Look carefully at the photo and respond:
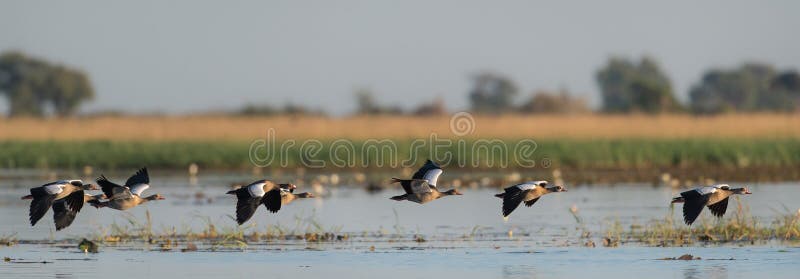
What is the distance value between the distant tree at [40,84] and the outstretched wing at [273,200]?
67477 mm

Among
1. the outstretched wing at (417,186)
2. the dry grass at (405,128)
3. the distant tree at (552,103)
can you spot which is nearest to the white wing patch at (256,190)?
the outstretched wing at (417,186)

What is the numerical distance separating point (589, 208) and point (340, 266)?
7.76 meters

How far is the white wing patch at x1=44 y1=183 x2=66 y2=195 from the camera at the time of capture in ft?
50.1

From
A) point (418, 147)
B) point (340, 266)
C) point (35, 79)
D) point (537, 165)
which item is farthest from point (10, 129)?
point (35, 79)

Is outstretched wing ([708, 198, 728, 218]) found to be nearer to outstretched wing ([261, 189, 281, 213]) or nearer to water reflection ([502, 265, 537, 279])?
water reflection ([502, 265, 537, 279])

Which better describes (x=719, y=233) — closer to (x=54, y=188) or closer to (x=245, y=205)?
(x=245, y=205)

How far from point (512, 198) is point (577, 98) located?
55.1m

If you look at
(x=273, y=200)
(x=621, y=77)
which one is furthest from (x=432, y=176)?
(x=621, y=77)

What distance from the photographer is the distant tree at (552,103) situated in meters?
69.3

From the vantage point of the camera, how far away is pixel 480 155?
34250 millimetres

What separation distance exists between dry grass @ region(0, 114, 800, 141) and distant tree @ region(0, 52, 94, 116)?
38.7 meters

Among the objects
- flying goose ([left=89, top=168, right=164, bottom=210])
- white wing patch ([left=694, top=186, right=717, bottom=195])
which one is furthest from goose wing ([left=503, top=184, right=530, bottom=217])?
flying goose ([left=89, top=168, right=164, bottom=210])

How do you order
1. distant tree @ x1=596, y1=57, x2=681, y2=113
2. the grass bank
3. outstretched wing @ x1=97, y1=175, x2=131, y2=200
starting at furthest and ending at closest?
distant tree @ x1=596, y1=57, x2=681, y2=113 → the grass bank → outstretched wing @ x1=97, y1=175, x2=131, y2=200

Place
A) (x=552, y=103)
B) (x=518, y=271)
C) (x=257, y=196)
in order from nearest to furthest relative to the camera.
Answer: (x=518, y=271) → (x=257, y=196) → (x=552, y=103)
